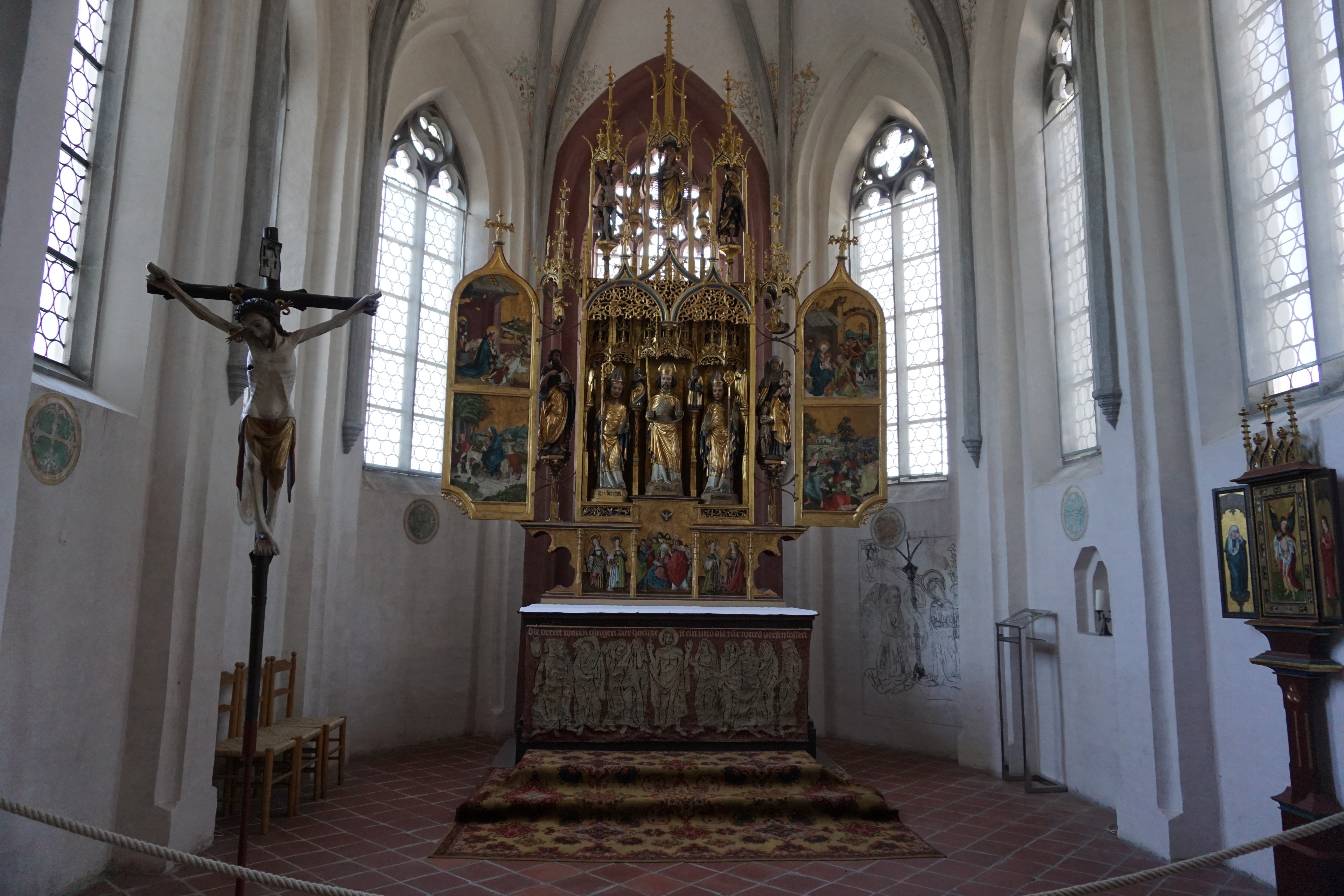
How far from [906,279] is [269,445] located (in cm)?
985

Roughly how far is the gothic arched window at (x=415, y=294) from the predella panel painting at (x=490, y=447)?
2075 mm

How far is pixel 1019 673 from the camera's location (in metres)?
10.1

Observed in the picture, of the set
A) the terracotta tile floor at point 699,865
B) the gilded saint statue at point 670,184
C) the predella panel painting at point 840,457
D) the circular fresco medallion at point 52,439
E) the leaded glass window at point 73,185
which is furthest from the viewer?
the gilded saint statue at point 670,184

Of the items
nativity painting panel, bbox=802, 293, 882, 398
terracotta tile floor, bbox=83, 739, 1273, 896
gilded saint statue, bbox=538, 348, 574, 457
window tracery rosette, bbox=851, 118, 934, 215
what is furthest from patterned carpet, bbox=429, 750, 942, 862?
window tracery rosette, bbox=851, 118, 934, 215

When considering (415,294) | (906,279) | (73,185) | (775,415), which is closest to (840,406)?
(775,415)

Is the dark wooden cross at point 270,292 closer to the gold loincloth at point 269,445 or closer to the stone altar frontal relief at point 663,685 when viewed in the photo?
the gold loincloth at point 269,445

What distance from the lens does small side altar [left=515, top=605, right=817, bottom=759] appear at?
369 inches

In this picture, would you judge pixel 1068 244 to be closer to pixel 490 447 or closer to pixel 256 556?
pixel 490 447

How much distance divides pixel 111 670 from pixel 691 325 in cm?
712

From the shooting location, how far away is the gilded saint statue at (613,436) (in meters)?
10.9

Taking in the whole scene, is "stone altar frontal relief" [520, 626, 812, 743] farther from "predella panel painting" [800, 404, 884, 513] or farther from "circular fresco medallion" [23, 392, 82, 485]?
"circular fresco medallion" [23, 392, 82, 485]

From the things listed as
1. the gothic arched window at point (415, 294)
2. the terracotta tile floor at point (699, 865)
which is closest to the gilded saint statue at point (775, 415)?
the terracotta tile floor at point (699, 865)

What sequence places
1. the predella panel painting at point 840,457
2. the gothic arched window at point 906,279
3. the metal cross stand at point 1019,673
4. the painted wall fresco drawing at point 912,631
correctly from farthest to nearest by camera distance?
the gothic arched window at point 906,279, the painted wall fresco drawing at point 912,631, the predella panel painting at point 840,457, the metal cross stand at point 1019,673

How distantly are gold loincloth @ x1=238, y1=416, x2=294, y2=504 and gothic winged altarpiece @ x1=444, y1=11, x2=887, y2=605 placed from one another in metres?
4.72
